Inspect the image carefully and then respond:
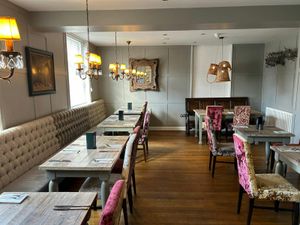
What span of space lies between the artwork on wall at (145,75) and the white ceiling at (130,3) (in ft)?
13.0

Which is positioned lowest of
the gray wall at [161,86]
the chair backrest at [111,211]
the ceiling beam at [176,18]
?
the chair backrest at [111,211]

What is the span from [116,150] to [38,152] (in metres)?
1.33

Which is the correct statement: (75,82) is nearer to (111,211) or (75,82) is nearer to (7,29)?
(7,29)

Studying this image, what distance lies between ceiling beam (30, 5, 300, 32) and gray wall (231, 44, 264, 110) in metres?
3.62

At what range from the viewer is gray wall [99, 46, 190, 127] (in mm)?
7543

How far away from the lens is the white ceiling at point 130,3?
10.6 ft

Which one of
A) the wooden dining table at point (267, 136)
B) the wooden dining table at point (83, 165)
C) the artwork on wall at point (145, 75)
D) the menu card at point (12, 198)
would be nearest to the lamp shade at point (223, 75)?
the wooden dining table at point (267, 136)

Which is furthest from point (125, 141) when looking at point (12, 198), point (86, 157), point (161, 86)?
point (161, 86)

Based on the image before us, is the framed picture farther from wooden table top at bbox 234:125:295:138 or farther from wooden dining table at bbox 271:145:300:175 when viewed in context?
wooden dining table at bbox 271:145:300:175

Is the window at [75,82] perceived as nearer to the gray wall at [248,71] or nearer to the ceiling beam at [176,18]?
the ceiling beam at [176,18]

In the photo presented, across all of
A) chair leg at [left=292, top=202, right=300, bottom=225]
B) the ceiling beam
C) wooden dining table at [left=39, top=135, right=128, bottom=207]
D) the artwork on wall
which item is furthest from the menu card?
the artwork on wall

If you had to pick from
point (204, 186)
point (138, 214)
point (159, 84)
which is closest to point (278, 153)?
point (204, 186)

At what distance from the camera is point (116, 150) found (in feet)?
9.39

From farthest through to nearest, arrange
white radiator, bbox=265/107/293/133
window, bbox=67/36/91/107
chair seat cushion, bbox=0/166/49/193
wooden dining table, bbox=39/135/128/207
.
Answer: window, bbox=67/36/91/107 → white radiator, bbox=265/107/293/133 → chair seat cushion, bbox=0/166/49/193 → wooden dining table, bbox=39/135/128/207
